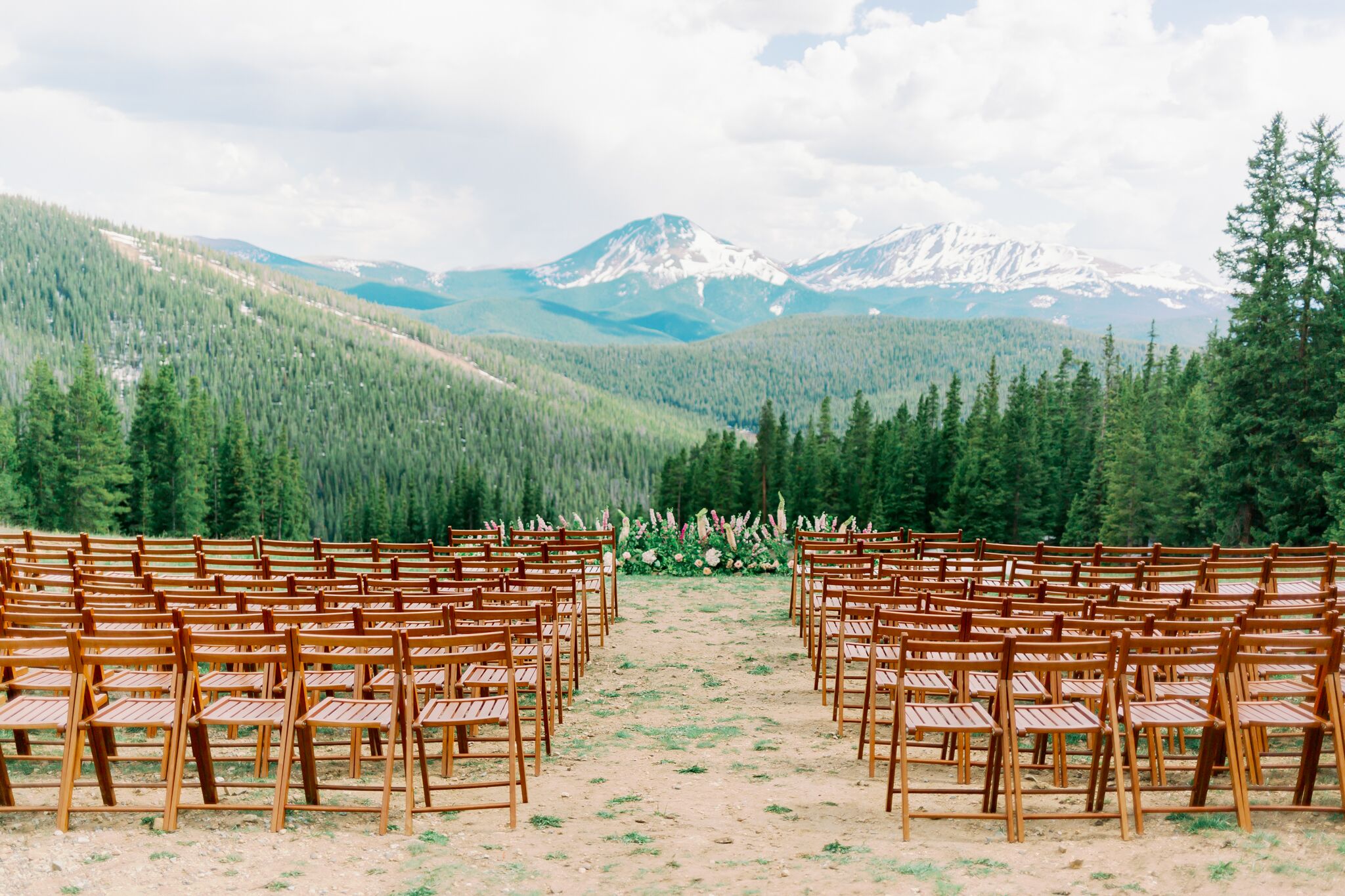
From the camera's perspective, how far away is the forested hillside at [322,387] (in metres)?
136

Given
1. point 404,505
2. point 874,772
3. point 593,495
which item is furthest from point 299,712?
point 593,495

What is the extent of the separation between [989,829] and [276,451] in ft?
276

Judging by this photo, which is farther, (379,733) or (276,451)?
(276,451)

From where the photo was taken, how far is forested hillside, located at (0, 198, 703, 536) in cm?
13562

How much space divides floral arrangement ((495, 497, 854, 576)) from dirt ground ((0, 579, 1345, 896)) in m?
10.8

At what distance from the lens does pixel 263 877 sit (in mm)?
4727

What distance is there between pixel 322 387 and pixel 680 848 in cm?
17332

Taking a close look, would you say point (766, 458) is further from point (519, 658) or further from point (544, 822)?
point (544, 822)

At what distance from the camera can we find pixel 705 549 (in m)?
18.5

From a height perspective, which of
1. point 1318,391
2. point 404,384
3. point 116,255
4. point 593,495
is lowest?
point 593,495

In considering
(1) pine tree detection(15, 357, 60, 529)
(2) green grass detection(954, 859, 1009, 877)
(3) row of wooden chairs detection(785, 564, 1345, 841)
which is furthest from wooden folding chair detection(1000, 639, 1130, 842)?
(1) pine tree detection(15, 357, 60, 529)

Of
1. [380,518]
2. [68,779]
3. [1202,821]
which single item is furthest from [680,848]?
[380,518]

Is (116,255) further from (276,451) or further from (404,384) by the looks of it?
(276,451)

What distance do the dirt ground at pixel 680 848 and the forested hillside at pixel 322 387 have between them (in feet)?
363
